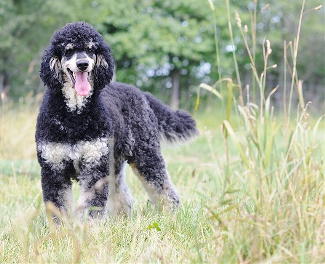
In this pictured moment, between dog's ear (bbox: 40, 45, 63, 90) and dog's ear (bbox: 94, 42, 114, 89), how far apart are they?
284 millimetres

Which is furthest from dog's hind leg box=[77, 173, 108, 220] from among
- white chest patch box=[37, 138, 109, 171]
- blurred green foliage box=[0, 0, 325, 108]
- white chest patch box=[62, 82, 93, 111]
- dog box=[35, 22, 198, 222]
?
blurred green foliage box=[0, 0, 325, 108]

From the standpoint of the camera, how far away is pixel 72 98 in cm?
383

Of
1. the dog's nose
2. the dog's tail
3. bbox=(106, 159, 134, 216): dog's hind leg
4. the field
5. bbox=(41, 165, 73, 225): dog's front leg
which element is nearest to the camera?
the field

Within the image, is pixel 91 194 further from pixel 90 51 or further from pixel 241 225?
pixel 241 225

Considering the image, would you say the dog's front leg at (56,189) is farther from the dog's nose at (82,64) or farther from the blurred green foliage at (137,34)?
the blurred green foliage at (137,34)

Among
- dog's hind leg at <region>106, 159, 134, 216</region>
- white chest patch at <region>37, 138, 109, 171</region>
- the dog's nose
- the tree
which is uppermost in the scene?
the tree

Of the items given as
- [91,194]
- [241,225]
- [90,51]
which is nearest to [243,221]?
[241,225]

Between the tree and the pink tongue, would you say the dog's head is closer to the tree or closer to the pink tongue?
the pink tongue

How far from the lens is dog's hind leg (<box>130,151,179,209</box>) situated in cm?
451

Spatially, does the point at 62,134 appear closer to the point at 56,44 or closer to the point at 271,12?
the point at 56,44

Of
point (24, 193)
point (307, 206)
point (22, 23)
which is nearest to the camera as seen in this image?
point (307, 206)

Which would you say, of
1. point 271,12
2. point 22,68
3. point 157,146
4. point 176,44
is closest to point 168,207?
point 157,146

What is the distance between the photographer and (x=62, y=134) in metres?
3.74

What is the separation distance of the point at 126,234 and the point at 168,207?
3.44ft
